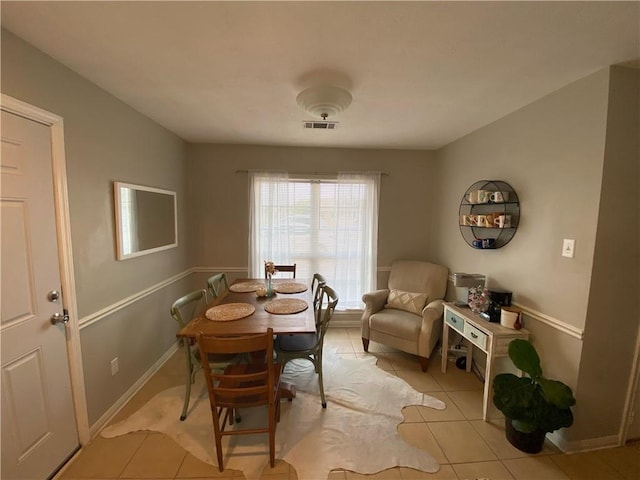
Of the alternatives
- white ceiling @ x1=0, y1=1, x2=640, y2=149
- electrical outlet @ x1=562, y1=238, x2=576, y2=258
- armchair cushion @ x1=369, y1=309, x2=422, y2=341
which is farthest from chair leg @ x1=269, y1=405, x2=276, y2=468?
electrical outlet @ x1=562, y1=238, x2=576, y2=258

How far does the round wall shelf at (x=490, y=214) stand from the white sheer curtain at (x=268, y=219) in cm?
204

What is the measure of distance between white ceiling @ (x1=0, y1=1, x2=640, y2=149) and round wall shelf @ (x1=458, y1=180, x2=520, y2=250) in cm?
65

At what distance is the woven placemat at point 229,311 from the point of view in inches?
78.6

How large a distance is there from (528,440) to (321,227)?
267 cm

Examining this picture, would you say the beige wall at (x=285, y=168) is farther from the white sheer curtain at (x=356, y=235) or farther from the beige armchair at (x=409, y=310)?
the beige armchair at (x=409, y=310)

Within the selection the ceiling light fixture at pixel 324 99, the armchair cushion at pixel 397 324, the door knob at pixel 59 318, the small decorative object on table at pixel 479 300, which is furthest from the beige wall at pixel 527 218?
the ceiling light fixture at pixel 324 99

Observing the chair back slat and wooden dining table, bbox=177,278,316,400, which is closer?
wooden dining table, bbox=177,278,316,400

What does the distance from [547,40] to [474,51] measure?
318 millimetres

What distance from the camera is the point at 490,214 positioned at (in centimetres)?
235

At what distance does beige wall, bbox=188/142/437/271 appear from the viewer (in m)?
3.36

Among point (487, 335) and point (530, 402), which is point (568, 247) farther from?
point (530, 402)

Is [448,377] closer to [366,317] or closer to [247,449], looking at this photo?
[366,317]

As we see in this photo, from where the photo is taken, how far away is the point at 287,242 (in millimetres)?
3484

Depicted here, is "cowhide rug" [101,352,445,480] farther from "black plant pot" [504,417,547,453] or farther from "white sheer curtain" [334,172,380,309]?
"white sheer curtain" [334,172,380,309]
